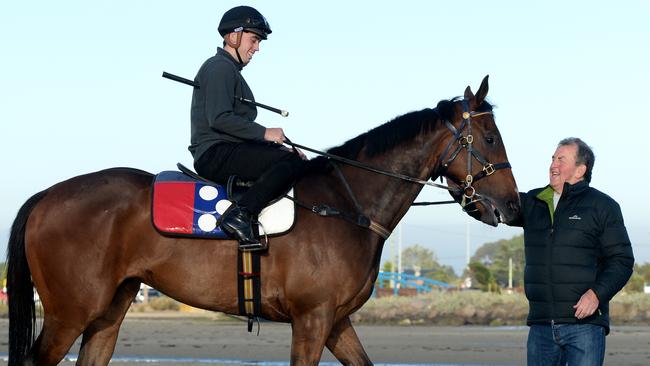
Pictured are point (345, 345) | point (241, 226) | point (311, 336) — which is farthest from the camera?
point (345, 345)

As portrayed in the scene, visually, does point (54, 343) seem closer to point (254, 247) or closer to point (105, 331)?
point (105, 331)

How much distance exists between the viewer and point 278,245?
7.83 meters

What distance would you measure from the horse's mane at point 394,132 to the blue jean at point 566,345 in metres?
1.80

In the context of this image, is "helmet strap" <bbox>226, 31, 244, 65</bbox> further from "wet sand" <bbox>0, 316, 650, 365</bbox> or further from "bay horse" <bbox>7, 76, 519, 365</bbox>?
"wet sand" <bbox>0, 316, 650, 365</bbox>

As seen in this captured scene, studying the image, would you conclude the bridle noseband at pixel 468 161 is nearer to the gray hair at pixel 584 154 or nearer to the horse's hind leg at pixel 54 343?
the gray hair at pixel 584 154

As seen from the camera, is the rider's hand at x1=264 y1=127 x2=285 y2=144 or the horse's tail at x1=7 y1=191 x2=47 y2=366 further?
the horse's tail at x1=7 y1=191 x2=47 y2=366

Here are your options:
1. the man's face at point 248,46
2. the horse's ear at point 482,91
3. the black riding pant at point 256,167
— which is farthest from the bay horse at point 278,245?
the man's face at point 248,46

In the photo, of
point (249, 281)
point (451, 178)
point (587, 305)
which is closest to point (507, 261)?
point (451, 178)

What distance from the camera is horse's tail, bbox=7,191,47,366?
26.8 ft

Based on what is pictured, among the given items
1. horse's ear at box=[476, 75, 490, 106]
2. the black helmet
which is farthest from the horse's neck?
the black helmet

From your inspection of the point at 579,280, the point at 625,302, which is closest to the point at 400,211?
the point at 579,280

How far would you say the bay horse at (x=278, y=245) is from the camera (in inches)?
305

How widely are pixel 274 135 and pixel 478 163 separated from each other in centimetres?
153

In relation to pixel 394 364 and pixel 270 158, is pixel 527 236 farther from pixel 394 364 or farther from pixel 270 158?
pixel 394 364
